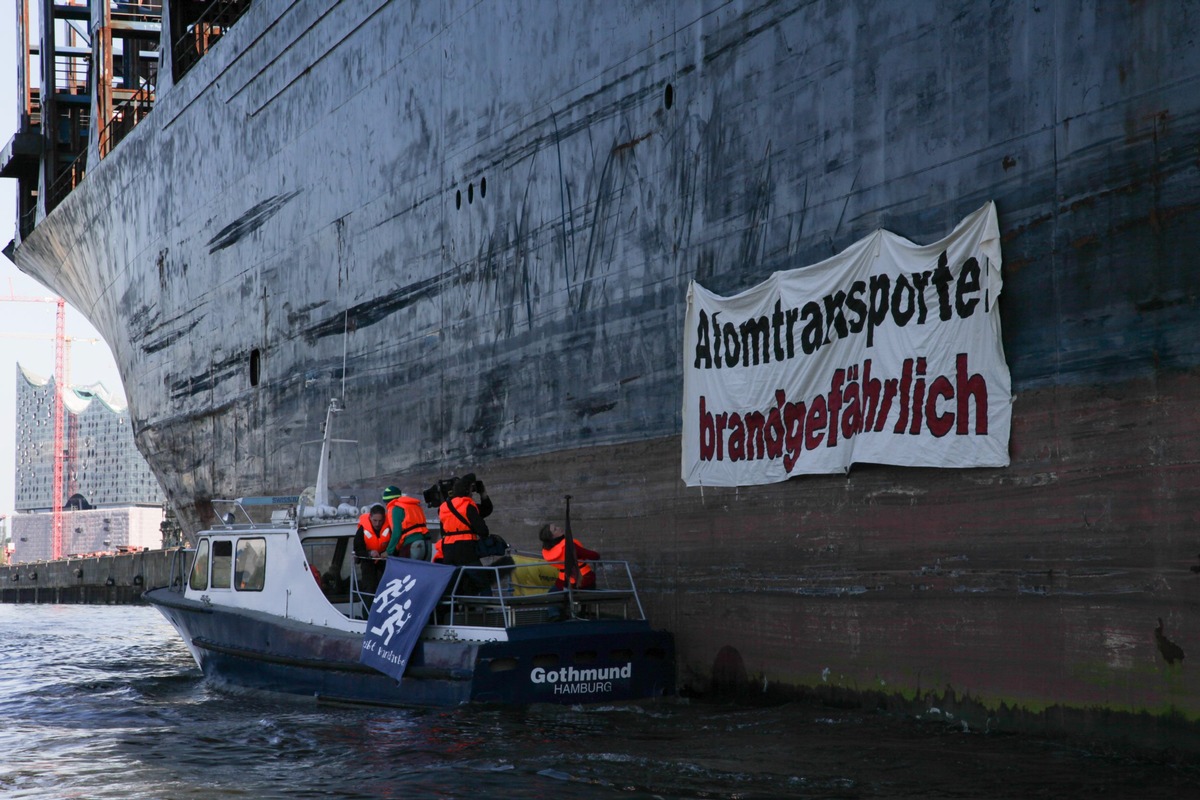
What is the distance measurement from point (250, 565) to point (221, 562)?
67 centimetres

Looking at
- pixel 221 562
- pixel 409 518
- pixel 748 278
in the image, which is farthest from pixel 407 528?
pixel 748 278

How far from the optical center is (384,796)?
824cm

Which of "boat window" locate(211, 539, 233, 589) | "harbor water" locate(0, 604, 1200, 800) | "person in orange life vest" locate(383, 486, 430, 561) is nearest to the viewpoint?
"harbor water" locate(0, 604, 1200, 800)

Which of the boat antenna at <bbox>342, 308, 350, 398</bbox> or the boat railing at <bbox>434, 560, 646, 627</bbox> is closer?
the boat railing at <bbox>434, 560, 646, 627</bbox>

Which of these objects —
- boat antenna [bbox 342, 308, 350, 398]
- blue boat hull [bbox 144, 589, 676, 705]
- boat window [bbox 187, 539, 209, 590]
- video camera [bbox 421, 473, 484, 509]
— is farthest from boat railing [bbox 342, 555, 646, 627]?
boat antenna [bbox 342, 308, 350, 398]

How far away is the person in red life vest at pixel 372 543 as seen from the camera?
499 inches

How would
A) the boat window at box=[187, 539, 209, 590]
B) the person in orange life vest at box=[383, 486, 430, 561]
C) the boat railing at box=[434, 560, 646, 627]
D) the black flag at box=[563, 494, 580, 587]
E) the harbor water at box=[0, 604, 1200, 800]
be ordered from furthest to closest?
the boat window at box=[187, 539, 209, 590], the person in orange life vest at box=[383, 486, 430, 561], the black flag at box=[563, 494, 580, 587], the boat railing at box=[434, 560, 646, 627], the harbor water at box=[0, 604, 1200, 800]

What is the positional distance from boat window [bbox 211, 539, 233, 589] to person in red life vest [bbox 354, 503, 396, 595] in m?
1.97

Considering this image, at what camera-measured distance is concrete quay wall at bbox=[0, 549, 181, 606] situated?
46000 millimetres

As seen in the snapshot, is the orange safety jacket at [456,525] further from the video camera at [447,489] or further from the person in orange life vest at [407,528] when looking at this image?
the person in orange life vest at [407,528]

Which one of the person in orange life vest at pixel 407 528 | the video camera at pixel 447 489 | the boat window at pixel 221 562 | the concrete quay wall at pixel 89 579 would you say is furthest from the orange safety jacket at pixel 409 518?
the concrete quay wall at pixel 89 579

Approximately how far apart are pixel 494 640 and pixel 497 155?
7753 millimetres

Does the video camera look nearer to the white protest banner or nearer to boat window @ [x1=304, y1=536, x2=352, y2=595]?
boat window @ [x1=304, y1=536, x2=352, y2=595]

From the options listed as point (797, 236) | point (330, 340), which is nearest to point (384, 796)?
point (797, 236)
